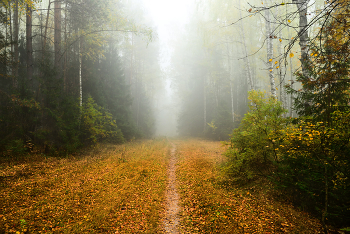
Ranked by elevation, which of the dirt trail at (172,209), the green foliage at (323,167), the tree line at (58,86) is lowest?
the dirt trail at (172,209)

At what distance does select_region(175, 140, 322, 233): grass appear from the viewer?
3793mm

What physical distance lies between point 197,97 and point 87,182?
23.2 metres

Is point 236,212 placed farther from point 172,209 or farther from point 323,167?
point 323,167

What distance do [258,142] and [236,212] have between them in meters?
2.22

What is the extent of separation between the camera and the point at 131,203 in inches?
201

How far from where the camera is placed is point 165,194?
19.7 ft

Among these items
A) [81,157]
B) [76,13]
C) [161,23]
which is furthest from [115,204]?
[161,23]

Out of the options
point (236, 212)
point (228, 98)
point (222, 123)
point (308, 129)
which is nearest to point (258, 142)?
point (308, 129)

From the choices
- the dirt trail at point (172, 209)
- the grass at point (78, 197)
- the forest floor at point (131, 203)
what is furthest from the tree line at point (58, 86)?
the dirt trail at point (172, 209)

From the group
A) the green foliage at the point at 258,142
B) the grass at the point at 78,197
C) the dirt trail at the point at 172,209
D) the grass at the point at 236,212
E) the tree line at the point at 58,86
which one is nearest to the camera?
the grass at the point at 236,212

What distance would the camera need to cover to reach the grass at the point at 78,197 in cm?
395

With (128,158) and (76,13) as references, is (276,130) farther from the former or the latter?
(76,13)

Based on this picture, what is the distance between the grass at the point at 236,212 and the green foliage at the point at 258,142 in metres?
0.59

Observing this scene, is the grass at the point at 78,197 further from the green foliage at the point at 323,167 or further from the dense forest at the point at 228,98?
the green foliage at the point at 323,167
